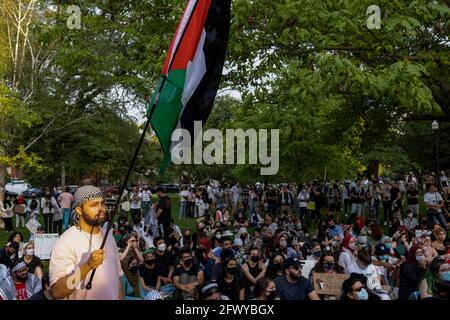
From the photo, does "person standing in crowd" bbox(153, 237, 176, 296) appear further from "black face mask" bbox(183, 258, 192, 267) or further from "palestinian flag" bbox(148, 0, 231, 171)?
"palestinian flag" bbox(148, 0, 231, 171)

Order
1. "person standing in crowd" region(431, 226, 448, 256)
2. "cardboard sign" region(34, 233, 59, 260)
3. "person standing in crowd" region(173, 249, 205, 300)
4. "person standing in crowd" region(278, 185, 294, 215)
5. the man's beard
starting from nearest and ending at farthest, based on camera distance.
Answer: the man's beard, "person standing in crowd" region(173, 249, 205, 300), "person standing in crowd" region(431, 226, 448, 256), "cardboard sign" region(34, 233, 59, 260), "person standing in crowd" region(278, 185, 294, 215)

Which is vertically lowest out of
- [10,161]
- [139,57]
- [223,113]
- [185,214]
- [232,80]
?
[185,214]

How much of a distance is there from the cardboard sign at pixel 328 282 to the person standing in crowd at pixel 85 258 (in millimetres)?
4974

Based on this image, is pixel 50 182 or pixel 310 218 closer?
pixel 310 218

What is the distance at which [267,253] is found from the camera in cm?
1242

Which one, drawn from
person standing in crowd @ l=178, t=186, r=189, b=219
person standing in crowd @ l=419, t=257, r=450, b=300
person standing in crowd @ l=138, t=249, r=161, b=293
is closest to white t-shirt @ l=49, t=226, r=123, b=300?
person standing in crowd @ l=419, t=257, r=450, b=300

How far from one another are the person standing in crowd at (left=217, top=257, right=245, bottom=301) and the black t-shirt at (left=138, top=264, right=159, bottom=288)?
5.98ft

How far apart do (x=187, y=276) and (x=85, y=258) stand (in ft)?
19.2

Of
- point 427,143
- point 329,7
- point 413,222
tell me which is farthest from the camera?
point 427,143

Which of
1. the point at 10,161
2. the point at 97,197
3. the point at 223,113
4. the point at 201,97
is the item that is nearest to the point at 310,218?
the point at 10,161

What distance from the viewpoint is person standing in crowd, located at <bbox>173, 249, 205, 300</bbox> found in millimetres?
9609
